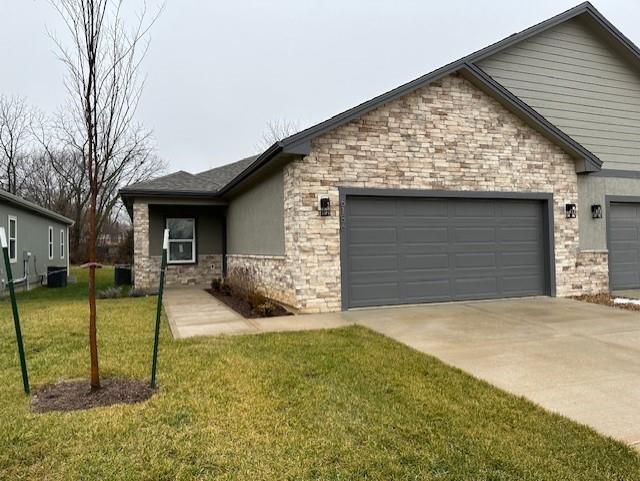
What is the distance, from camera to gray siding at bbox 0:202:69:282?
46.9 feet

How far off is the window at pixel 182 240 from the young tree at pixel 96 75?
35.0 ft

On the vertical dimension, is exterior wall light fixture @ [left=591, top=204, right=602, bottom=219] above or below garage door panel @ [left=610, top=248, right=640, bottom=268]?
above

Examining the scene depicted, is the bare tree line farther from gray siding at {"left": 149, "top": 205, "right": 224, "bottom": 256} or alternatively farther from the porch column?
the porch column

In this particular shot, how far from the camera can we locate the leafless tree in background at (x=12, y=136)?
32938 mm

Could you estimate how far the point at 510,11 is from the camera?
1852 centimetres

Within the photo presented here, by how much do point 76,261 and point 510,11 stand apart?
3150 cm

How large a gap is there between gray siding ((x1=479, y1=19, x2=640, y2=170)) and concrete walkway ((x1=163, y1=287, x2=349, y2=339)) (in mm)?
7988

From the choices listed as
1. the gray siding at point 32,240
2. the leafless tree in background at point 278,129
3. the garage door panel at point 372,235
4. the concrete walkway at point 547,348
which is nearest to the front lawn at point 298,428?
the concrete walkway at point 547,348

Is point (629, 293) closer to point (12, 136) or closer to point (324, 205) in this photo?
point (324, 205)

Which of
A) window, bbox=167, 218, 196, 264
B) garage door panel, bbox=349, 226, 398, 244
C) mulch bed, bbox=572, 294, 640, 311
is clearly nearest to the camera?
mulch bed, bbox=572, 294, 640, 311

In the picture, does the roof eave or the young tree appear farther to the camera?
the roof eave

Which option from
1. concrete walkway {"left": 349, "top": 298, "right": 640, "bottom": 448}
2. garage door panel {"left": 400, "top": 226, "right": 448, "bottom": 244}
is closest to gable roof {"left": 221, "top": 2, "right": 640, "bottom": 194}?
garage door panel {"left": 400, "top": 226, "right": 448, "bottom": 244}

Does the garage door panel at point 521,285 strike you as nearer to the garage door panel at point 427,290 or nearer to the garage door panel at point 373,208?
the garage door panel at point 427,290

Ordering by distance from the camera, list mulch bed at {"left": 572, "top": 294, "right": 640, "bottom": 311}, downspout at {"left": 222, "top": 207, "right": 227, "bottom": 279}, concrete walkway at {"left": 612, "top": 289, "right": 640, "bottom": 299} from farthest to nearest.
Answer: downspout at {"left": 222, "top": 207, "right": 227, "bottom": 279} < concrete walkway at {"left": 612, "top": 289, "right": 640, "bottom": 299} < mulch bed at {"left": 572, "top": 294, "right": 640, "bottom": 311}
